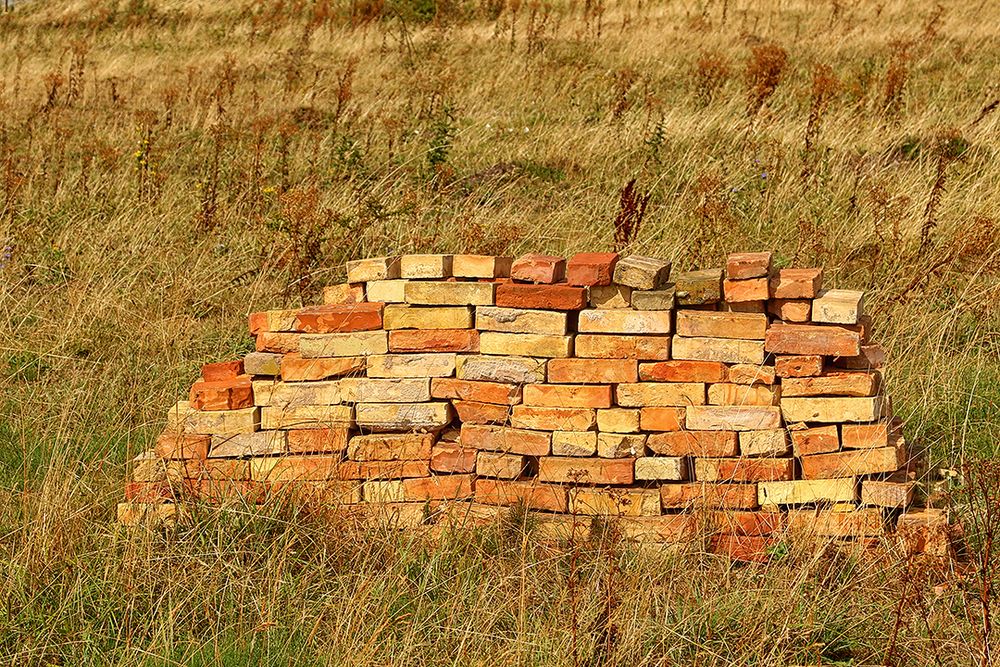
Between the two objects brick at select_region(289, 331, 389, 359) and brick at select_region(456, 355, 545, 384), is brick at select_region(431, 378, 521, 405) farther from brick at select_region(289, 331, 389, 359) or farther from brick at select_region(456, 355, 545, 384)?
brick at select_region(289, 331, 389, 359)

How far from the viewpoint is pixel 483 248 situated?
673cm

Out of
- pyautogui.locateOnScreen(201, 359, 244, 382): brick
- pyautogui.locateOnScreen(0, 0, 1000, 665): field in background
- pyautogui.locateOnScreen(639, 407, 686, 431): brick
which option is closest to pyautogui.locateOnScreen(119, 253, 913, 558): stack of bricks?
pyautogui.locateOnScreen(639, 407, 686, 431): brick

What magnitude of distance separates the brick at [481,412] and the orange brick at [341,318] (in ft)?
1.54

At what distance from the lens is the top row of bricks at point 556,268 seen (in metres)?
4.13

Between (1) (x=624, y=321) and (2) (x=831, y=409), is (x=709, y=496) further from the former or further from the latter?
(1) (x=624, y=321)

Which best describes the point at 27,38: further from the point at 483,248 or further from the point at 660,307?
the point at 660,307

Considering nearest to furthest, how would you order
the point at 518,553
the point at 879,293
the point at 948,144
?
the point at 518,553 → the point at 879,293 → the point at 948,144

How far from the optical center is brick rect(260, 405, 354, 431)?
4.36m

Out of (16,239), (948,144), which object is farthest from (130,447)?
(948,144)

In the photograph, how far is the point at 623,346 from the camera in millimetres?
4203

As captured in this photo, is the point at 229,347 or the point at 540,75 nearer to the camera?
the point at 229,347

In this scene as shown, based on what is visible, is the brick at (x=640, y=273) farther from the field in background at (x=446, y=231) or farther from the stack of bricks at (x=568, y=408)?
the field in background at (x=446, y=231)

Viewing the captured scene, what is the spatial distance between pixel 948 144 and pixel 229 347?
5.68 meters

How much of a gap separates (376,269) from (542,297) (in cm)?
71
